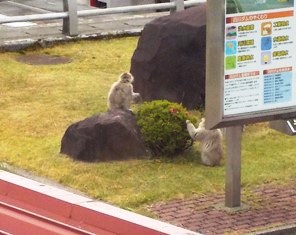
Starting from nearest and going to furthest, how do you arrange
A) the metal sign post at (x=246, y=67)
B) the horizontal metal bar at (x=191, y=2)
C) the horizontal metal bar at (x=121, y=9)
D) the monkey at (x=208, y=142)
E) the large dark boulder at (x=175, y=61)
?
1. the metal sign post at (x=246, y=67)
2. the monkey at (x=208, y=142)
3. the large dark boulder at (x=175, y=61)
4. the horizontal metal bar at (x=121, y=9)
5. the horizontal metal bar at (x=191, y=2)

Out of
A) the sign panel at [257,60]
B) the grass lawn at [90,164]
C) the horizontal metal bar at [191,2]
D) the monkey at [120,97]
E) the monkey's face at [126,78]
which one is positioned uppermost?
the horizontal metal bar at [191,2]

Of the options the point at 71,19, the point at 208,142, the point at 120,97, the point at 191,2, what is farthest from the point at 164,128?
the point at 191,2

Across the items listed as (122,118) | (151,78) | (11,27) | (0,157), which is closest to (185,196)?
(122,118)

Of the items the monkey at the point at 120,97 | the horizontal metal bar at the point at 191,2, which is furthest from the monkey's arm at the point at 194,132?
the horizontal metal bar at the point at 191,2

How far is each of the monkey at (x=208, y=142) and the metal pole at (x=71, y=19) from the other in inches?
259

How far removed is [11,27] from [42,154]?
7075 mm

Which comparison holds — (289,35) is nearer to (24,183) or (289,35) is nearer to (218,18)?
(218,18)

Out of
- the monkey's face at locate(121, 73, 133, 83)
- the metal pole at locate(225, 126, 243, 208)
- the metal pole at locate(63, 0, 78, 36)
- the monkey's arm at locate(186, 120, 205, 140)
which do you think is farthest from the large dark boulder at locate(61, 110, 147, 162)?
the metal pole at locate(63, 0, 78, 36)

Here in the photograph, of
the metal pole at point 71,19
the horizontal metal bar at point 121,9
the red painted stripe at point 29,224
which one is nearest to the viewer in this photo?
the red painted stripe at point 29,224

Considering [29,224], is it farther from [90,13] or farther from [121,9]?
[121,9]

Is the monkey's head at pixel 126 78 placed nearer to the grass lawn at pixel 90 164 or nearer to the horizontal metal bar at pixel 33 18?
the grass lawn at pixel 90 164

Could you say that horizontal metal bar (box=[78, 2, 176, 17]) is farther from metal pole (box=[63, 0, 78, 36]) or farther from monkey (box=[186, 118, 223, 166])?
monkey (box=[186, 118, 223, 166])

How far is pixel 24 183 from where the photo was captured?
8.66 meters

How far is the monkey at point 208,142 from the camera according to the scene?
10672mm
